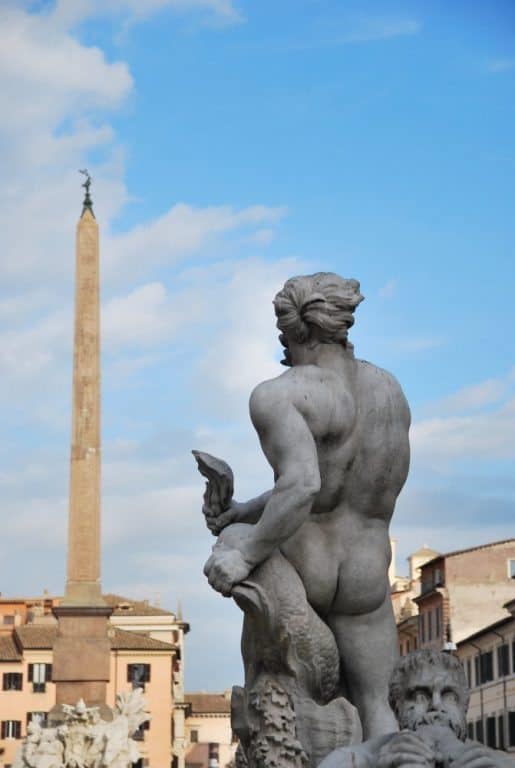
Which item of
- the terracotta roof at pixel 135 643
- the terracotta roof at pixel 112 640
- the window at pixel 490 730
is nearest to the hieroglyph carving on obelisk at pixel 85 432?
the window at pixel 490 730

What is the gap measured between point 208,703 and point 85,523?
74.3 m

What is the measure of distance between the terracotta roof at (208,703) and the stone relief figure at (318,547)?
109 meters

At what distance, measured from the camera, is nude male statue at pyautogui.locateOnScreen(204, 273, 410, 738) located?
6.62 meters

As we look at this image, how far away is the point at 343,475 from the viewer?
6.72 meters

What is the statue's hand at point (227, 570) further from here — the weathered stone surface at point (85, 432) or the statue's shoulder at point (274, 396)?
the weathered stone surface at point (85, 432)

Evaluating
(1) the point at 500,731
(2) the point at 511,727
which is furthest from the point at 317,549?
(1) the point at 500,731

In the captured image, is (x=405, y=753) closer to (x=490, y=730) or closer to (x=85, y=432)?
(x=85, y=432)

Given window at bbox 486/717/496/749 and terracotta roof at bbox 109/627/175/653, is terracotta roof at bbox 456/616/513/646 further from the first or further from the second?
terracotta roof at bbox 109/627/175/653

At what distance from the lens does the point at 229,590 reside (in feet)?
21.3

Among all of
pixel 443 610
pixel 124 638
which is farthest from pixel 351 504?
pixel 124 638

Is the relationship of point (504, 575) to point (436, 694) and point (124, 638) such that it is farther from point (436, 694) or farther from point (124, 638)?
point (436, 694)

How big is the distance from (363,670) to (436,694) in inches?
118

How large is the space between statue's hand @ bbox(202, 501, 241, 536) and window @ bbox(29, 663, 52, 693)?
250ft

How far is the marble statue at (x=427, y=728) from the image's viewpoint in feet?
11.4
